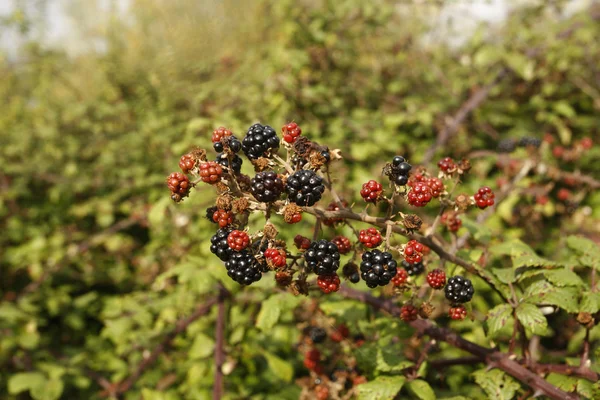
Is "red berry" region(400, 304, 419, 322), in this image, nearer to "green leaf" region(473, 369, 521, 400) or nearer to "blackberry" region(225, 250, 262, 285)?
"green leaf" region(473, 369, 521, 400)

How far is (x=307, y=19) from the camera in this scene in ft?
18.0

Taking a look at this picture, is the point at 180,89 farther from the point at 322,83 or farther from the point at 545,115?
the point at 545,115

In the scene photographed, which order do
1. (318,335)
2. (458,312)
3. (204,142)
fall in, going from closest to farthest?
1. (458,312)
2. (318,335)
3. (204,142)

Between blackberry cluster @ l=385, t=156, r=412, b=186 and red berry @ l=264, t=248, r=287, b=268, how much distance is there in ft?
1.88

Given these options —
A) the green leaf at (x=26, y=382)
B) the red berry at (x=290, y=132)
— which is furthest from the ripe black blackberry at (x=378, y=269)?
the green leaf at (x=26, y=382)

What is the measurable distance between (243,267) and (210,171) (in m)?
0.39

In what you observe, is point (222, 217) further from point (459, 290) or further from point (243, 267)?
point (459, 290)

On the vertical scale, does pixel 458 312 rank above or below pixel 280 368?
above

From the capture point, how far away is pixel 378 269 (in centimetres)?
164

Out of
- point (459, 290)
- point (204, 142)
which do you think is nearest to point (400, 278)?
point (459, 290)

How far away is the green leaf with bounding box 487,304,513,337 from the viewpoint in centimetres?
197

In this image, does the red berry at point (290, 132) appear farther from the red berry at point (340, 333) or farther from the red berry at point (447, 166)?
the red berry at point (340, 333)

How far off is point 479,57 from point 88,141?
5.81 meters

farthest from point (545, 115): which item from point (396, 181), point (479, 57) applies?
point (396, 181)
